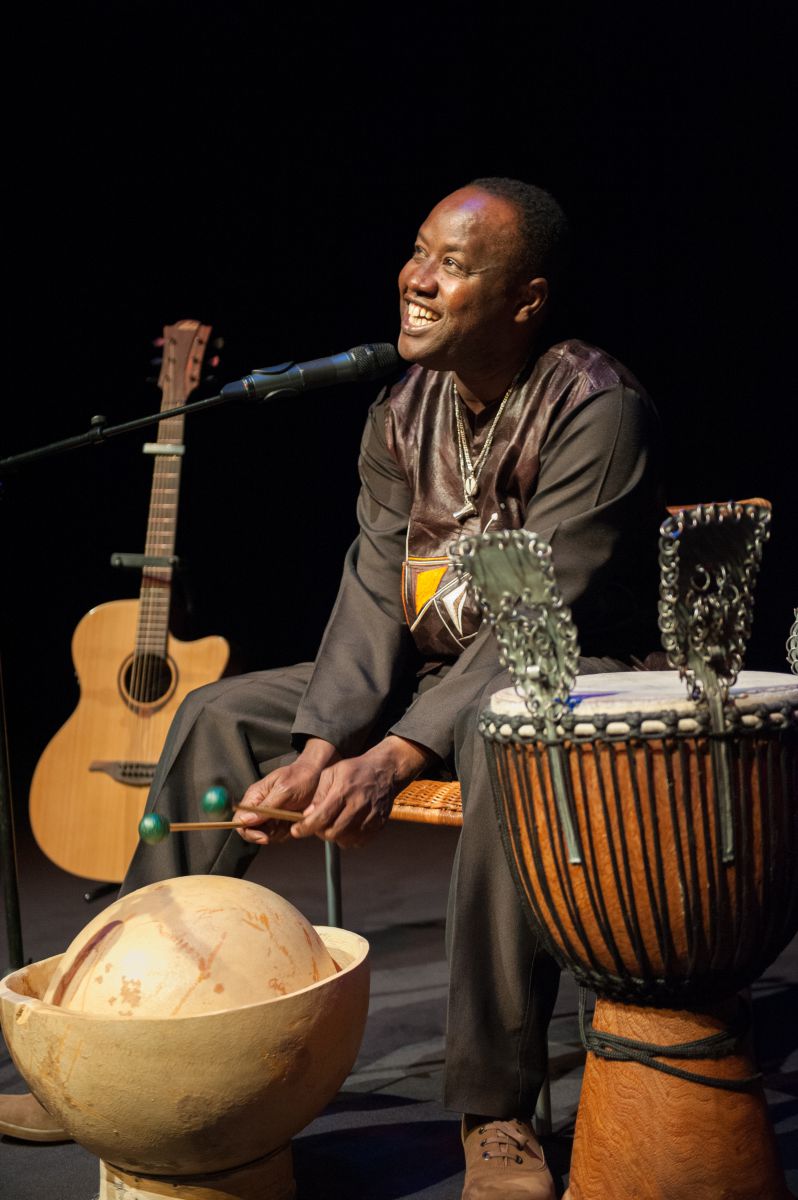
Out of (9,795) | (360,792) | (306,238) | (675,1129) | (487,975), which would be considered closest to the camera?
(675,1129)

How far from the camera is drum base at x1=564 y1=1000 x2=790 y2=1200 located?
1.42 metres

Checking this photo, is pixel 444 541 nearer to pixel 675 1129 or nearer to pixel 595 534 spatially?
pixel 595 534

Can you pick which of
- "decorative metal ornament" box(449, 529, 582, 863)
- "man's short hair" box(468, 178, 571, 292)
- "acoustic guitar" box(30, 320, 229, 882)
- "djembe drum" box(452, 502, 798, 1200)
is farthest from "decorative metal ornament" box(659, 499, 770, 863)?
"acoustic guitar" box(30, 320, 229, 882)

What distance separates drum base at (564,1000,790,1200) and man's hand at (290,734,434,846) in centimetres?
49

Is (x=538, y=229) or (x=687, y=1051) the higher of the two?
(x=538, y=229)

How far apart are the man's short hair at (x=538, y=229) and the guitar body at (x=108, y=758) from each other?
1.57m

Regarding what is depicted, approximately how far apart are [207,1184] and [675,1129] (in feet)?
1.80

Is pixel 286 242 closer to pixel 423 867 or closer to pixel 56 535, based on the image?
pixel 56 535

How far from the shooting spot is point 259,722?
2.11 m

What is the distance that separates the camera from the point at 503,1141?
1.60 meters

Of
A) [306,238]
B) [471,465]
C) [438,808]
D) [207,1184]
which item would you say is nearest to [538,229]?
[471,465]

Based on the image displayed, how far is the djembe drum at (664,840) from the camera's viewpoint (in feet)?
4.36

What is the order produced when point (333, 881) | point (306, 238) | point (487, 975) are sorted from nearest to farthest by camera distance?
point (487, 975), point (333, 881), point (306, 238)

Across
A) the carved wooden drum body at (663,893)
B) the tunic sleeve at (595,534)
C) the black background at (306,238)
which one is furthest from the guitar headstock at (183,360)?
the carved wooden drum body at (663,893)
